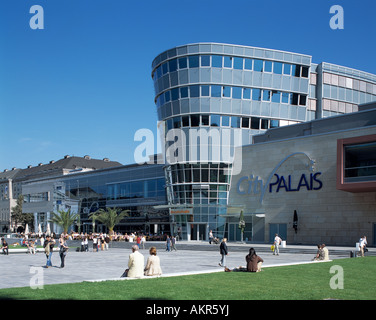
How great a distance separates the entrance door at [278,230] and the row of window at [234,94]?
1544 cm

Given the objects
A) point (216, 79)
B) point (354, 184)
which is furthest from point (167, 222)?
point (354, 184)

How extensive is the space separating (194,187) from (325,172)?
57.2ft

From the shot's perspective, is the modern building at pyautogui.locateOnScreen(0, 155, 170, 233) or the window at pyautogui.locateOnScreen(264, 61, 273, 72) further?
the modern building at pyautogui.locateOnScreen(0, 155, 170, 233)

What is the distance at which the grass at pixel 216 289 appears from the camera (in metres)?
12.9

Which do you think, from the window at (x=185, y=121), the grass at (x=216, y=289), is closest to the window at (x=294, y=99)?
the window at (x=185, y=121)

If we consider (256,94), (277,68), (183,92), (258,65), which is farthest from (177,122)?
(277,68)

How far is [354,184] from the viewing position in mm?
41125

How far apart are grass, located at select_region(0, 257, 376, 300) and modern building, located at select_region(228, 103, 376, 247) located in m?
25.3

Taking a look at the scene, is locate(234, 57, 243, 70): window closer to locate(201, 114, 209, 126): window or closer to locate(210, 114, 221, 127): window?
locate(210, 114, 221, 127): window

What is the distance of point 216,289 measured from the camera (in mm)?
14594

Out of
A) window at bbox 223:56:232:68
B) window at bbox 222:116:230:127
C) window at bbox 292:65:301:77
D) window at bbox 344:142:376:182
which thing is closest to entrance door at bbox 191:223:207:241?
window at bbox 222:116:230:127

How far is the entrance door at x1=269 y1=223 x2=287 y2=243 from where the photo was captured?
49.8 meters

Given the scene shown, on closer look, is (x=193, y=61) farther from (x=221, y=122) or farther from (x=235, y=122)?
(x=235, y=122)

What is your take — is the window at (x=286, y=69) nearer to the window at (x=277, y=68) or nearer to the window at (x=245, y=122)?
the window at (x=277, y=68)
